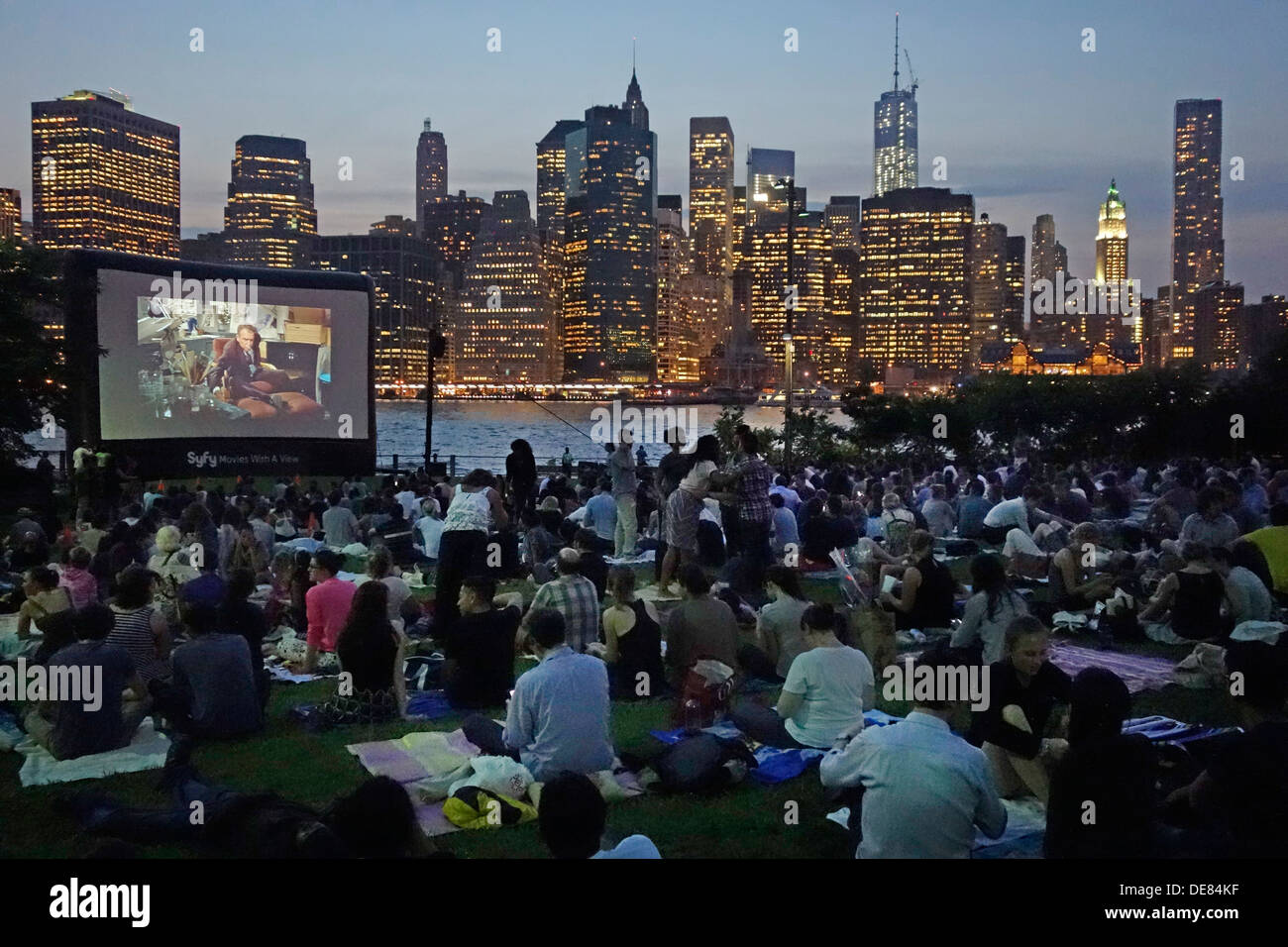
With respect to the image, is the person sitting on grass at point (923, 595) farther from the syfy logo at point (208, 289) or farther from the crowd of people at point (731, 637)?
the syfy logo at point (208, 289)

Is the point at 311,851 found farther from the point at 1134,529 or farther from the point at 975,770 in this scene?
the point at 1134,529

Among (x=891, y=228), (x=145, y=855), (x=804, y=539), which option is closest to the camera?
(x=145, y=855)

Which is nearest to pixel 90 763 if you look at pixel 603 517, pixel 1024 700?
pixel 1024 700

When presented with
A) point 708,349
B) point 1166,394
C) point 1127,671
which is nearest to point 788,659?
point 1127,671

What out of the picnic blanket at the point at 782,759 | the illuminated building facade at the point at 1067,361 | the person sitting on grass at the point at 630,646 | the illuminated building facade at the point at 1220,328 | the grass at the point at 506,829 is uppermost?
the illuminated building facade at the point at 1220,328

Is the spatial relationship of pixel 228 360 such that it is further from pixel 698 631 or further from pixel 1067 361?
pixel 1067 361

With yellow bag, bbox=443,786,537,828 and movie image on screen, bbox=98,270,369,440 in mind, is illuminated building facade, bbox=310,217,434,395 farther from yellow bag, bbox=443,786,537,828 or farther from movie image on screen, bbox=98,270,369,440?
yellow bag, bbox=443,786,537,828

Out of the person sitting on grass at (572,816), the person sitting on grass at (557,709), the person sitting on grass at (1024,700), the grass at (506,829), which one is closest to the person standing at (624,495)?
the grass at (506,829)
